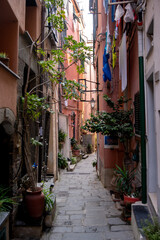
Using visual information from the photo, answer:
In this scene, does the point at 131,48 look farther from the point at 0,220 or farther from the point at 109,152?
the point at 0,220

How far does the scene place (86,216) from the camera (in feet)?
19.7

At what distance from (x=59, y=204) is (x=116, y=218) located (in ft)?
6.76

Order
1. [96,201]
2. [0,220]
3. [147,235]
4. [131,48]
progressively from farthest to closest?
[96,201] → [131,48] → [0,220] → [147,235]

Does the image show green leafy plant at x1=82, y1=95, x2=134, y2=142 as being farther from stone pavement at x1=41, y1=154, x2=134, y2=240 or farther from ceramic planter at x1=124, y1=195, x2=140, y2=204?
stone pavement at x1=41, y1=154, x2=134, y2=240

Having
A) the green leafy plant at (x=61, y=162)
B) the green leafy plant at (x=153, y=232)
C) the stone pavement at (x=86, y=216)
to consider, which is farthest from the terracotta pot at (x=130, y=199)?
the green leafy plant at (x=61, y=162)

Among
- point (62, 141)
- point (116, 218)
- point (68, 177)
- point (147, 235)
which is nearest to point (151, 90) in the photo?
point (147, 235)

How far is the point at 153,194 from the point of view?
467cm

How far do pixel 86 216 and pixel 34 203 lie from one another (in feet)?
6.13

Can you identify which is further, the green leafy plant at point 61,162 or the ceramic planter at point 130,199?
the green leafy plant at point 61,162

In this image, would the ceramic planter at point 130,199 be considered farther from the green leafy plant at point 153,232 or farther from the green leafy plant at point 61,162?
the green leafy plant at point 61,162

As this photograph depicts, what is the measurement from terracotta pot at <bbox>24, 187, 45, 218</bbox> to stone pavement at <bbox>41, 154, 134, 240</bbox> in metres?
0.56

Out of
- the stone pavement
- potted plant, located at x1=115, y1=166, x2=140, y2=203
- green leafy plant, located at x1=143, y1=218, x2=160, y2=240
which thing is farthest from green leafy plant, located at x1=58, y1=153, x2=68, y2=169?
green leafy plant, located at x1=143, y1=218, x2=160, y2=240

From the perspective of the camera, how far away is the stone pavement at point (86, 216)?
489 cm

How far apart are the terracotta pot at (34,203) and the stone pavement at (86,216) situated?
56cm
